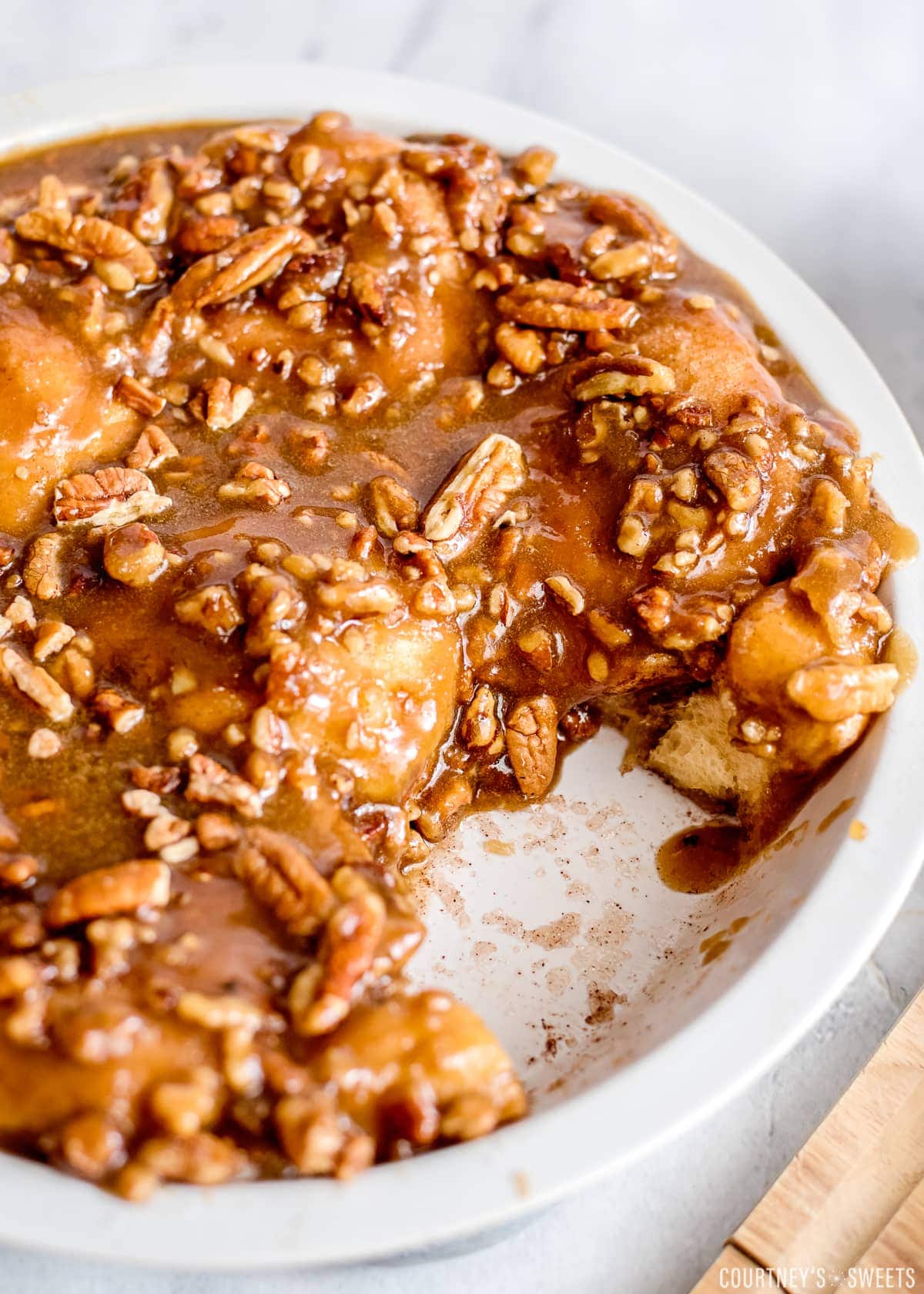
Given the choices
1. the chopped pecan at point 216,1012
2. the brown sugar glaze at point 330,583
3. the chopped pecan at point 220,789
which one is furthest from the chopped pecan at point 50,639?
the chopped pecan at point 216,1012

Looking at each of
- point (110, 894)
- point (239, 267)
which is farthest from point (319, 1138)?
point (239, 267)

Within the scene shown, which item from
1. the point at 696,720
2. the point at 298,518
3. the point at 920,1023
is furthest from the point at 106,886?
the point at 920,1023

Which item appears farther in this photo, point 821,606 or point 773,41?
point 773,41

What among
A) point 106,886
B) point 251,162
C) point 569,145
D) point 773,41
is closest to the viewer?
point 106,886

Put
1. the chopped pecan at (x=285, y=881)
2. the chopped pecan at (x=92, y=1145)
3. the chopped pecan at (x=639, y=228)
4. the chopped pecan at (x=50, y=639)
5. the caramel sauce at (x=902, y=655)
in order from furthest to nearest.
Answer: the chopped pecan at (x=639, y=228) → the caramel sauce at (x=902, y=655) → the chopped pecan at (x=50, y=639) → the chopped pecan at (x=285, y=881) → the chopped pecan at (x=92, y=1145)

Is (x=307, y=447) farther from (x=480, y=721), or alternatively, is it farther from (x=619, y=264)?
(x=619, y=264)

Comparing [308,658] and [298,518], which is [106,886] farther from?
[298,518]

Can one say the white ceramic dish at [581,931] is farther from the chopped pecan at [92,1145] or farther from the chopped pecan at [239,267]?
the chopped pecan at [239,267]
